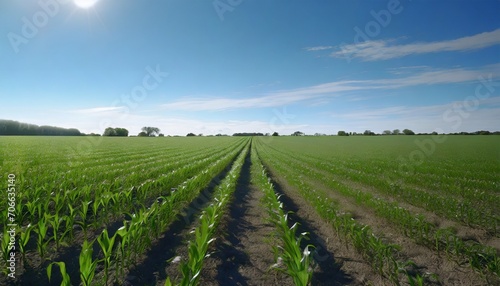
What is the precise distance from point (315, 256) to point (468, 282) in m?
2.65

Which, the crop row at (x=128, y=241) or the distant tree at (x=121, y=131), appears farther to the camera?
the distant tree at (x=121, y=131)

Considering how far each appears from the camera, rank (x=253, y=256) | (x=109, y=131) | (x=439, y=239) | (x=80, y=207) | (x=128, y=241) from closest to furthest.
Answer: (x=128, y=241)
(x=253, y=256)
(x=439, y=239)
(x=80, y=207)
(x=109, y=131)

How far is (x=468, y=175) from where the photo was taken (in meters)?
15.0

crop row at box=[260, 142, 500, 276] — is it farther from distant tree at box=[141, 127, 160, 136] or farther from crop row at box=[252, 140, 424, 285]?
distant tree at box=[141, 127, 160, 136]

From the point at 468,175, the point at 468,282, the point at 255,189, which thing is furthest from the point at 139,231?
the point at 468,175

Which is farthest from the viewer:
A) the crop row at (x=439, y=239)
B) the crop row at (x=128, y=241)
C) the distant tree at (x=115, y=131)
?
the distant tree at (x=115, y=131)

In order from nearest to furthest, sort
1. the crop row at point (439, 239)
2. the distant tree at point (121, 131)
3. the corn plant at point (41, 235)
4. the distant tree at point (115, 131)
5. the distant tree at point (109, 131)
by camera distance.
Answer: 1. the corn plant at point (41, 235)
2. the crop row at point (439, 239)
3. the distant tree at point (109, 131)
4. the distant tree at point (115, 131)
5. the distant tree at point (121, 131)

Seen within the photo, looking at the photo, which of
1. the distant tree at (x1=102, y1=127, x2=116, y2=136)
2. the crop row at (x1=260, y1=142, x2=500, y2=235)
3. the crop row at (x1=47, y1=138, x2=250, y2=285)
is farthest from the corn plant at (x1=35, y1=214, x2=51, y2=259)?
the distant tree at (x1=102, y1=127, x2=116, y2=136)

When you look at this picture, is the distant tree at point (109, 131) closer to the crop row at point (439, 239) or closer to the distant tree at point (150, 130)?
the distant tree at point (150, 130)

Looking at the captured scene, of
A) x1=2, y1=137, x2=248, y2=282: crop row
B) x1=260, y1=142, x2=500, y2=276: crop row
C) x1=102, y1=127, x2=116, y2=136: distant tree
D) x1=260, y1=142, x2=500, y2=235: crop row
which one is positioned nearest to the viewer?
x1=260, y1=142, x2=500, y2=276: crop row

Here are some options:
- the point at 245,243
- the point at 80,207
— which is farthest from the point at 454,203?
the point at 80,207

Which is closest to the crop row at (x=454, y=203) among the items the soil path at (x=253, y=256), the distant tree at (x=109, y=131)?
the soil path at (x=253, y=256)

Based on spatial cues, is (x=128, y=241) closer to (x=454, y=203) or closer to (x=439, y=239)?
(x=439, y=239)

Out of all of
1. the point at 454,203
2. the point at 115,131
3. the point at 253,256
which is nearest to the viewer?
the point at 253,256
